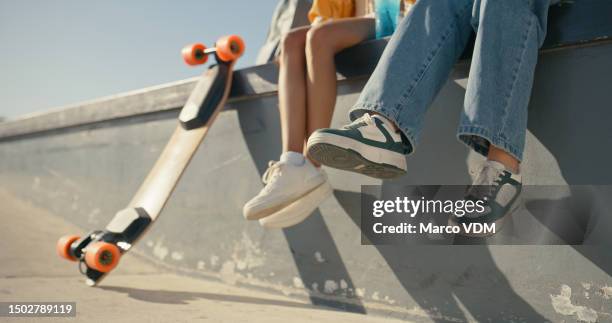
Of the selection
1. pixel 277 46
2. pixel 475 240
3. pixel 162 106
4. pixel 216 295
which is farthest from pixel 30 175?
pixel 475 240

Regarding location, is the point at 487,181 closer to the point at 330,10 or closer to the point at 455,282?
the point at 455,282

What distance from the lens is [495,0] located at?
1.12 meters

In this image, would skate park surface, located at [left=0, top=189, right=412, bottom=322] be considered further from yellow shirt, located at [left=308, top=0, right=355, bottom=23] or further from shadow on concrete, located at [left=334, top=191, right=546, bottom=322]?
yellow shirt, located at [left=308, top=0, right=355, bottom=23]

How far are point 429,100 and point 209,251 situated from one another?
123cm

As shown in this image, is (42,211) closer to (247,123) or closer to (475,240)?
(247,123)

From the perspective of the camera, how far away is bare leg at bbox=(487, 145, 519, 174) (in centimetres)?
109

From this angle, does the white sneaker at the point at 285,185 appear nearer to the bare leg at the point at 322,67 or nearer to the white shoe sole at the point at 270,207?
the white shoe sole at the point at 270,207

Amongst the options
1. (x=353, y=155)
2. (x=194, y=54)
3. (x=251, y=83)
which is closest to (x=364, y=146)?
(x=353, y=155)

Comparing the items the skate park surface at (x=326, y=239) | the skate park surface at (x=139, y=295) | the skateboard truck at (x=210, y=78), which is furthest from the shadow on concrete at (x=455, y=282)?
the skateboard truck at (x=210, y=78)

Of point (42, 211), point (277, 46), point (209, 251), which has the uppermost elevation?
point (277, 46)

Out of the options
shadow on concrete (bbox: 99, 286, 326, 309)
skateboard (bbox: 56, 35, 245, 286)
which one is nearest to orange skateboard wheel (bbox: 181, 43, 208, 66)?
skateboard (bbox: 56, 35, 245, 286)

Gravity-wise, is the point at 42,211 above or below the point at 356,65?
below

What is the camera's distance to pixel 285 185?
53.4 inches

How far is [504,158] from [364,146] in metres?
0.30
